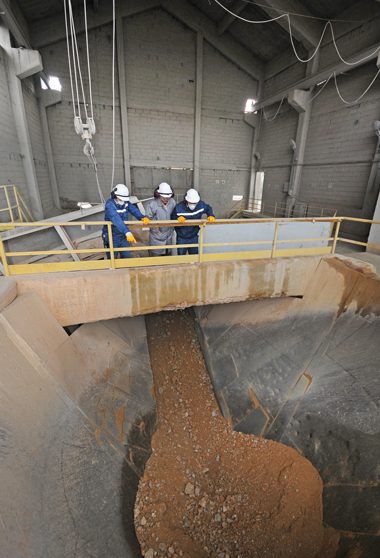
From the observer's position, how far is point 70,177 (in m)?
14.1

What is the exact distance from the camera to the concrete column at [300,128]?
476 inches

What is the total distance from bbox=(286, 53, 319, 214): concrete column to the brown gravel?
41.1 ft

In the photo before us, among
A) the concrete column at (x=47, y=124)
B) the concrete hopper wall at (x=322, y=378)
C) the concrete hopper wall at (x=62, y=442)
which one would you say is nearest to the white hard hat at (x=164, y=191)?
the concrete hopper wall at (x=62, y=442)

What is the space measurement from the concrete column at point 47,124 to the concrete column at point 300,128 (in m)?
11.3

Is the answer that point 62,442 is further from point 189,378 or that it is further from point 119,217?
point 119,217

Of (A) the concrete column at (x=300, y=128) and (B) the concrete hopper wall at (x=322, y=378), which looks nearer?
(B) the concrete hopper wall at (x=322, y=378)

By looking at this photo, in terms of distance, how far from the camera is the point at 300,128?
502 inches

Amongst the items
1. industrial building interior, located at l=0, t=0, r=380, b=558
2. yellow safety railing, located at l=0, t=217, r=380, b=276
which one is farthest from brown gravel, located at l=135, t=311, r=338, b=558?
yellow safety railing, located at l=0, t=217, r=380, b=276

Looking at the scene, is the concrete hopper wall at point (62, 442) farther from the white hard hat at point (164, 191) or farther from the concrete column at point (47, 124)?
the concrete column at point (47, 124)

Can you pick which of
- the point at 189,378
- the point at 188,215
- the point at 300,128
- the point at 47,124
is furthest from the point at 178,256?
the point at 47,124

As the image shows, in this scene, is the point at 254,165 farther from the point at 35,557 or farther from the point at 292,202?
the point at 35,557

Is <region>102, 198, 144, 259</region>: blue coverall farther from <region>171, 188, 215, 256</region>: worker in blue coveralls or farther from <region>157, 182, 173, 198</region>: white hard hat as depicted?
<region>171, 188, 215, 256</region>: worker in blue coveralls

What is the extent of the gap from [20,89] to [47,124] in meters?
3.57

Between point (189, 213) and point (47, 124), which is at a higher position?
point (47, 124)
